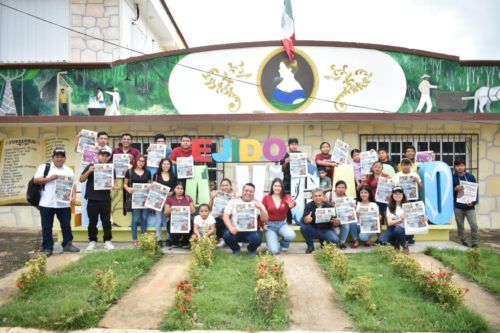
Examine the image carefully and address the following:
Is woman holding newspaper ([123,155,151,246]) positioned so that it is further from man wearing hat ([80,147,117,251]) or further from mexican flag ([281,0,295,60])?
mexican flag ([281,0,295,60])

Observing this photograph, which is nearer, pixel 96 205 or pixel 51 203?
pixel 51 203

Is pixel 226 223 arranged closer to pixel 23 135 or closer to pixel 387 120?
pixel 387 120

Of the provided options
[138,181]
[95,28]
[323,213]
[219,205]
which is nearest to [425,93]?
[323,213]

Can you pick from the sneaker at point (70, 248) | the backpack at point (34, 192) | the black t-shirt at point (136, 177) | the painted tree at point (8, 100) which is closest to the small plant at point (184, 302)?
the black t-shirt at point (136, 177)

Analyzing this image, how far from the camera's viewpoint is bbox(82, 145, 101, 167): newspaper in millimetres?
7805

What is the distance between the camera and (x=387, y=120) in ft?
33.1

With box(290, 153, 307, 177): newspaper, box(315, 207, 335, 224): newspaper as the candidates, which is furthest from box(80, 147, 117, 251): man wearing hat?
box(315, 207, 335, 224): newspaper

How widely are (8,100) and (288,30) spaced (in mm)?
6767

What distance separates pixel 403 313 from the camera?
4.72 metres

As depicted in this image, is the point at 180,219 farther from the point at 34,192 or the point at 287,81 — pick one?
the point at 287,81

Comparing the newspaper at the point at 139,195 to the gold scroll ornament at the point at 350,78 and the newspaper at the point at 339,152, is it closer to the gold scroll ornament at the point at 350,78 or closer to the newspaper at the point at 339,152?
the newspaper at the point at 339,152

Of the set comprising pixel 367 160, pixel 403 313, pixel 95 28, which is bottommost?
pixel 403 313

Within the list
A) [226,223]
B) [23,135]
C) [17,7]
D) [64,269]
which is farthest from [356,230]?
[17,7]

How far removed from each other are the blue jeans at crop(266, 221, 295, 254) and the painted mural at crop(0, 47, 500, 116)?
3795mm
